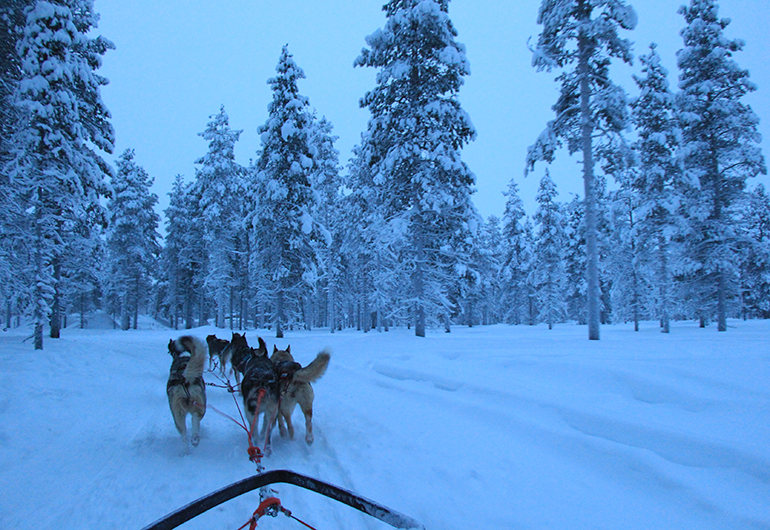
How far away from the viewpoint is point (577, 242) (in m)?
37.8

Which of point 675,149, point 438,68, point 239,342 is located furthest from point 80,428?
point 675,149

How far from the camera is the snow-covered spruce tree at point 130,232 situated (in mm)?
31263

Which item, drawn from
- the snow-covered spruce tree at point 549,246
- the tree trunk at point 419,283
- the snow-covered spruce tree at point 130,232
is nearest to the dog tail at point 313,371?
the tree trunk at point 419,283

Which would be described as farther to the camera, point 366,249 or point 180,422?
point 366,249

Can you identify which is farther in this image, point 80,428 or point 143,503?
point 80,428

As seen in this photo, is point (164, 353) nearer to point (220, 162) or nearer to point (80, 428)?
point (80, 428)

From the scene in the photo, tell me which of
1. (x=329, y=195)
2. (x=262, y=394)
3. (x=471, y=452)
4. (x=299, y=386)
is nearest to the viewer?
(x=471, y=452)

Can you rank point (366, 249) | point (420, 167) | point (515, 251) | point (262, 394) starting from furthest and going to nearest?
1. point (515, 251)
2. point (366, 249)
3. point (420, 167)
4. point (262, 394)

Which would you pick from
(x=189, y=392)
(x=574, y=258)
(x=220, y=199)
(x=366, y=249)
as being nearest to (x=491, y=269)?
(x=574, y=258)

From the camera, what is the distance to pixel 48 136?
40.5 feet

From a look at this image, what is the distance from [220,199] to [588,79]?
2627 centimetres

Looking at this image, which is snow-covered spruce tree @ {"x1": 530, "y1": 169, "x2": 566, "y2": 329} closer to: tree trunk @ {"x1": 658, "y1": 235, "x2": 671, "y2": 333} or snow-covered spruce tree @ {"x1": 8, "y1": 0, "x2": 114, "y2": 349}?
tree trunk @ {"x1": 658, "y1": 235, "x2": 671, "y2": 333}

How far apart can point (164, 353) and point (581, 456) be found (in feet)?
50.4

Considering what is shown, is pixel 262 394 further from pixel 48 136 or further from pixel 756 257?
pixel 756 257
